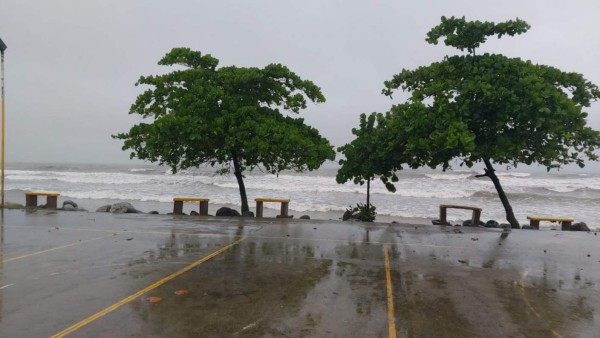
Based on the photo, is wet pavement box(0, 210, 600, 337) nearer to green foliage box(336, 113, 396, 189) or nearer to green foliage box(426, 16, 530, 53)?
green foliage box(336, 113, 396, 189)

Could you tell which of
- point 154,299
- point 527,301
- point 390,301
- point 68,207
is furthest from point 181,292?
point 68,207

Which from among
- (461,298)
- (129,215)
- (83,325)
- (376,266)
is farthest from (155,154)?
(461,298)

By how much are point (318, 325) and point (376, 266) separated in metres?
3.27

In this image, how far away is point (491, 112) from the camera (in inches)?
548

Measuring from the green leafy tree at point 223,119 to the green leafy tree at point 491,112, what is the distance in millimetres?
3529

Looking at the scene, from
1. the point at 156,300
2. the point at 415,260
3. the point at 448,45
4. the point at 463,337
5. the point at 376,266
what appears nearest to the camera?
the point at 463,337

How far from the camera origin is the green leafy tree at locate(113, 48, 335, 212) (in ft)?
48.1

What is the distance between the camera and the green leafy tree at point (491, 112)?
12.6 metres

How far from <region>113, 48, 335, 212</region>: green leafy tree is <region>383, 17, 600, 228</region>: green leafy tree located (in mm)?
3529

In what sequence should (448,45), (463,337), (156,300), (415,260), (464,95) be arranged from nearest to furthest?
(463,337) < (156,300) < (415,260) < (464,95) < (448,45)

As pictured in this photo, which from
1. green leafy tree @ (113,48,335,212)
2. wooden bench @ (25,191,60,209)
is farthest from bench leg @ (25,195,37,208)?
green leafy tree @ (113,48,335,212)

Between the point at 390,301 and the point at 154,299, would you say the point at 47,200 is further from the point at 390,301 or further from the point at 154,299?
the point at 390,301

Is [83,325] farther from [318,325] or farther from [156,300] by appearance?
[318,325]

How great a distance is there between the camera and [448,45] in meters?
15.1
